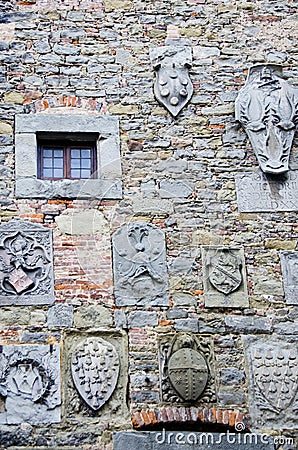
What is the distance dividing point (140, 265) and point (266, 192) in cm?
129

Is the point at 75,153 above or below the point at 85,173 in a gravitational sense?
above

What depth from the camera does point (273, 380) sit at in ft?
23.9

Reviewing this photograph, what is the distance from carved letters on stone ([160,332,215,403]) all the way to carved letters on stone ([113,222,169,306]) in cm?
37

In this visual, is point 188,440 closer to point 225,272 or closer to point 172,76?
point 225,272

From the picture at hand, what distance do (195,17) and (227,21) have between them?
0.30 metres

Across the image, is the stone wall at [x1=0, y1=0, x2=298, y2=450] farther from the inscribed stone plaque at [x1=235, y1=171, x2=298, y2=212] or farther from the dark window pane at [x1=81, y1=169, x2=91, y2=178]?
the dark window pane at [x1=81, y1=169, x2=91, y2=178]

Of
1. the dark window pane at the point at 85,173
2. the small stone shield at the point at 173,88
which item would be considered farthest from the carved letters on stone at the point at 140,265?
the small stone shield at the point at 173,88

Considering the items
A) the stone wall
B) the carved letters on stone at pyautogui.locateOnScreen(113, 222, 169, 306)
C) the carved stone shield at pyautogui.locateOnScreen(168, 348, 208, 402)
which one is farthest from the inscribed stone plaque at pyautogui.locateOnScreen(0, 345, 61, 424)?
the carved stone shield at pyautogui.locateOnScreen(168, 348, 208, 402)

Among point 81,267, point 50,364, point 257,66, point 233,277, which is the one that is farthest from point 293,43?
point 50,364

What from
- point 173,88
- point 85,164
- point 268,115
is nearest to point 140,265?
point 85,164

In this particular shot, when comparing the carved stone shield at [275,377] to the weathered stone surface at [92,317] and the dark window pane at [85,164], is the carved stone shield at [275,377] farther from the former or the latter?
the dark window pane at [85,164]

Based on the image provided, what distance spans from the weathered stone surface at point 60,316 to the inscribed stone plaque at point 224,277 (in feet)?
3.57

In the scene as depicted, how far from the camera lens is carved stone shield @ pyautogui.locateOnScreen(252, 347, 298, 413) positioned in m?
7.21

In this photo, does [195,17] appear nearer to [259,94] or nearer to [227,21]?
[227,21]
